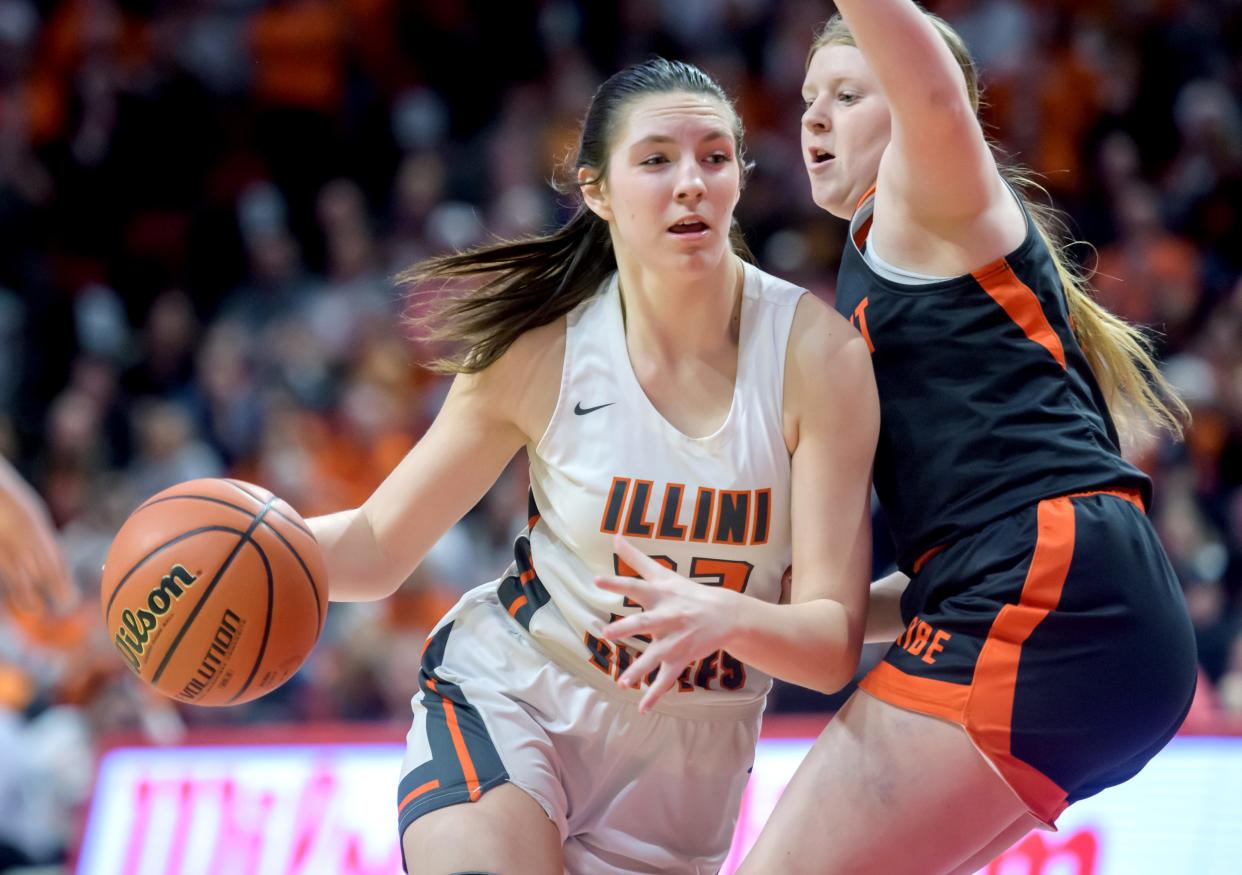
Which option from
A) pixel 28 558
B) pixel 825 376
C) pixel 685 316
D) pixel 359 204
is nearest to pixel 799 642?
pixel 825 376

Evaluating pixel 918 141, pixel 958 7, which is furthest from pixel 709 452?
pixel 958 7

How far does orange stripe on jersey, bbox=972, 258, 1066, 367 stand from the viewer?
2.92 metres

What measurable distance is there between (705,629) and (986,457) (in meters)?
0.66

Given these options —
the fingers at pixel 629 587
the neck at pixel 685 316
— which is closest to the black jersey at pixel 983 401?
the neck at pixel 685 316

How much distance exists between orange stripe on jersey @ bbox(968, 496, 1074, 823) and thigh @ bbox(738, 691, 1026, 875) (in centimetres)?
3

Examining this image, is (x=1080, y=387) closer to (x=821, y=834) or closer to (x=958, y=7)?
(x=821, y=834)

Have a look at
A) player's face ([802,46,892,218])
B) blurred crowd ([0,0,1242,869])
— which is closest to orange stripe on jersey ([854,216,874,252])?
player's face ([802,46,892,218])

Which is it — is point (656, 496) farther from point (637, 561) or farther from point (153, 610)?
point (153, 610)

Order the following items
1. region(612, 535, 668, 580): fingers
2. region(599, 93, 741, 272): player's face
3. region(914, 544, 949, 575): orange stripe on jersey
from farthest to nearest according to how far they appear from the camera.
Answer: region(599, 93, 741, 272): player's face → region(914, 544, 949, 575): orange stripe on jersey → region(612, 535, 668, 580): fingers

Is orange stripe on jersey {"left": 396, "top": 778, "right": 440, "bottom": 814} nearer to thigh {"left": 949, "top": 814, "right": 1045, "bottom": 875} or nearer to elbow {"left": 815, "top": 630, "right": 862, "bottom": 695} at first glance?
elbow {"left": 815, "top": 630, "right": 862, "bottom": 695}

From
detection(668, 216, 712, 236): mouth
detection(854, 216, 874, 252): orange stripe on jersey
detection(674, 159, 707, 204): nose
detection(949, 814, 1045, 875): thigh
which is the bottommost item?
detection(949, 814, 1045, 875): thigh

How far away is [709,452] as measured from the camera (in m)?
3.03

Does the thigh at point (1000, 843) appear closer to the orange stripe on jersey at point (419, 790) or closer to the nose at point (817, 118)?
the orange stripe on jersey at point (419, 790)

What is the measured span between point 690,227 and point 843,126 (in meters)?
0.51
